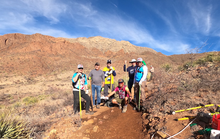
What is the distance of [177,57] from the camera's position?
56.8m

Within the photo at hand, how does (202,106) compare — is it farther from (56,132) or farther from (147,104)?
(56,132)

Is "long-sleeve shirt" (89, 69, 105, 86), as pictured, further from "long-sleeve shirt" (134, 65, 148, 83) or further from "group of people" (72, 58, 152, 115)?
"long-sleeve shirt" (134, 65, 148, 83)

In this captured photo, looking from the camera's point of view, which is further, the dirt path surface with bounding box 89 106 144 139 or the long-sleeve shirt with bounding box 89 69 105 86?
the long-sleeve shirt with bounding box 89 69 105 86

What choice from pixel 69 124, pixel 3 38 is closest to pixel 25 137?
pixel 69 124

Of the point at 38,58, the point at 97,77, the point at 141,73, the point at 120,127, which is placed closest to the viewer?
the point at 120,127

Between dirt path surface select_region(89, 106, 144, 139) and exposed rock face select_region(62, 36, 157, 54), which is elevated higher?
exposed rock face select_region(62, 36, 157, 54)

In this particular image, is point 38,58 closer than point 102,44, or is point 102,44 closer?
point 38,58

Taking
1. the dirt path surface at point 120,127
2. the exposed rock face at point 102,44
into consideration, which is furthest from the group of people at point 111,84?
the exposed rock face at point 102,44

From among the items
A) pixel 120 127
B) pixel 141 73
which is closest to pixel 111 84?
pixel 141 73

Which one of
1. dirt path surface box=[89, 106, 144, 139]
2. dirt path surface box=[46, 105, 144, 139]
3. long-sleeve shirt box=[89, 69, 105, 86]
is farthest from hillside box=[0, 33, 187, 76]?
dirt path surface box=[46, 105, 144, 139]

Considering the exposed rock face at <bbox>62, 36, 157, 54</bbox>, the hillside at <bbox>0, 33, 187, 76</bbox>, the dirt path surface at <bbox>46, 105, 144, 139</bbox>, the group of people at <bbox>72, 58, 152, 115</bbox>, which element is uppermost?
the exposed rock face at <bbox>62, 36, 157, 54</bbox>

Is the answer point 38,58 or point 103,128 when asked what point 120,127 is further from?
point 38,58

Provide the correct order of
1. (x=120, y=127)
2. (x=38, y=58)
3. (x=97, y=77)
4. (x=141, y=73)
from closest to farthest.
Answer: (x=120, y=127), (x=141, y=73), (x=97, y=77), (x=38, y=58)

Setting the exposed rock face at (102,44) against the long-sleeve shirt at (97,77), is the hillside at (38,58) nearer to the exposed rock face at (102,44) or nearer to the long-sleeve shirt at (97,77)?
the exposed rock face at (102,44)
